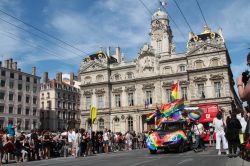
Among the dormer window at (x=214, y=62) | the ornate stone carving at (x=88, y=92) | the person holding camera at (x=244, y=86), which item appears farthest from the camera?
the ornate stone carving at (x=88, y=92)

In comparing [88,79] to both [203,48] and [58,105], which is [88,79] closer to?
[58,105]

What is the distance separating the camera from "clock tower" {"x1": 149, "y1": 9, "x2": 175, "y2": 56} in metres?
58.9

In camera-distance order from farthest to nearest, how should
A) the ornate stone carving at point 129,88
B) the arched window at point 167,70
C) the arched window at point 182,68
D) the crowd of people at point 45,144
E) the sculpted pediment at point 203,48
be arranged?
the ornate stone carving at point 129,88
the arched window at point 167,70
the arched window at point 182,68
the sculpted pediment at point 203,48
the crowd of people at point 45,144

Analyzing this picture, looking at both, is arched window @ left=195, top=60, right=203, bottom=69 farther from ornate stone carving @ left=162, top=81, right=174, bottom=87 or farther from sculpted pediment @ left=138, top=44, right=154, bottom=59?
sculpted pediment @ left=138, top=44, right=154, bottom=59

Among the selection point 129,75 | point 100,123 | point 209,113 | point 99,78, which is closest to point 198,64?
point 129,75

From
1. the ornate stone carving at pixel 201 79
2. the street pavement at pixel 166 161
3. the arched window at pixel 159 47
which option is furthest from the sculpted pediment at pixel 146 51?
the street pavement at pixel 166 161

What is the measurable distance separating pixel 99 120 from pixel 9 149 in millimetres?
42160

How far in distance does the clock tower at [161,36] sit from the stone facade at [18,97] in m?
29.7

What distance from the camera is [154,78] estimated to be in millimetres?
56094

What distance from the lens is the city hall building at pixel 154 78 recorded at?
5066 cm

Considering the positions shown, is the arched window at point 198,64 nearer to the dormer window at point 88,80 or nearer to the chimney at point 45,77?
the dormer window at point 88,80

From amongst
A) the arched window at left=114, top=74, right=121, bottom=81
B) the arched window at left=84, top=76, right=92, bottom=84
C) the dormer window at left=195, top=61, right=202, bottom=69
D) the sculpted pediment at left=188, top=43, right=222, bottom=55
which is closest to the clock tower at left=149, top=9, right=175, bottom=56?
the sculpted pediment at left=188, top=43, right=222, bottom=55

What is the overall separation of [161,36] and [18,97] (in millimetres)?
32724

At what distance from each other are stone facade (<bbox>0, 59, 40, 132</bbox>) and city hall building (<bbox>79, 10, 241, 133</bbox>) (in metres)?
15.4
